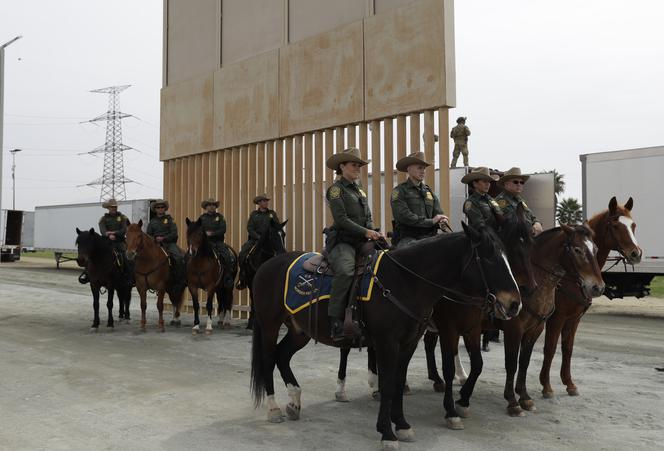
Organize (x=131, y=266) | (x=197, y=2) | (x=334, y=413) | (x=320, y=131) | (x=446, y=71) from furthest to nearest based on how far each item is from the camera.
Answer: (x=197, y=2)
(x=131, y=266)
(x=320, y=131)
(x=446, y=71)
(x=334, y=413)

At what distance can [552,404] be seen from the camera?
608cm

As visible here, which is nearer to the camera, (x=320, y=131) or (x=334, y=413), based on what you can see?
(x=334, y=413)

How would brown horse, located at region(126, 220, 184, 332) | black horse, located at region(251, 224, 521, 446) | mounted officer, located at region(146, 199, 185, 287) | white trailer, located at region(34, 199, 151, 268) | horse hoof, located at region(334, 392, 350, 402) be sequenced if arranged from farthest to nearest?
white trailer, located at region(34, 199, 151, 268)
mounted officer, located at region(146, 199, 185, 287)
brown horse, located at region(126, 220, 184, 332)
horse hoof, located at region(334, 392, 350, 402)
black horse, located at region(251, 224, 521, 446)

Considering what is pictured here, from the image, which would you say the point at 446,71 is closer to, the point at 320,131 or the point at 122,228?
the point at 320,131

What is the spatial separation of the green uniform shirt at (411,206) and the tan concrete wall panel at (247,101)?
19.6 feet

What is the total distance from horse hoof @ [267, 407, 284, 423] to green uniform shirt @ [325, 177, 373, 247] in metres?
1.74

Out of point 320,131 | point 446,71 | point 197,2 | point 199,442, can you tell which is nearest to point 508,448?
point 199,442

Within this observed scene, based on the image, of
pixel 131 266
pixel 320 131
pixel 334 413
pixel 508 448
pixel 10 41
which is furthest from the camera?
pixel 10 41

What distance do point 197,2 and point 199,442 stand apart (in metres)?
12.0

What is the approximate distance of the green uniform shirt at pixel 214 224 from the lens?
39.5 ft

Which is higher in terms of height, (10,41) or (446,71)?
(10,41)

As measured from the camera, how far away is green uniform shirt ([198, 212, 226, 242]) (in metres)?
12.0

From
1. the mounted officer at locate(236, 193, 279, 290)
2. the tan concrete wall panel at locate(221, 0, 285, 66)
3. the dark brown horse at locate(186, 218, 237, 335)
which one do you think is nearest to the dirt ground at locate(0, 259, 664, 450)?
the dark brown horse at locate(186, 218, 237, 335)

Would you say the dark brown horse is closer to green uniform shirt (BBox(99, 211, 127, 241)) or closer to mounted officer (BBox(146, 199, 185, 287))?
mounted officer (BBox(146, 199, 185, 287))
